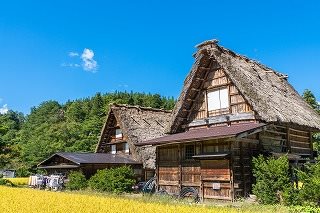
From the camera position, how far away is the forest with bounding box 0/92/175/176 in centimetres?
5144

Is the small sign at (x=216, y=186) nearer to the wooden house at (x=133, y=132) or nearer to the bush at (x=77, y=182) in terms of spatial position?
the bush at (x=77, y=182)

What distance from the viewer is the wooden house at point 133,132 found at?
2961 cm

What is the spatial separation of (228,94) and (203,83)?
2244 millimetres

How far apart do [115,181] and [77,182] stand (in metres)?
4.58

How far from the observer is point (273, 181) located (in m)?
14.5

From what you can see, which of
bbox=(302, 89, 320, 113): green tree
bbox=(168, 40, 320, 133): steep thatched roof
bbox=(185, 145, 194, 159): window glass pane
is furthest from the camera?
bbox=(302, 89, 320, 113): green tree

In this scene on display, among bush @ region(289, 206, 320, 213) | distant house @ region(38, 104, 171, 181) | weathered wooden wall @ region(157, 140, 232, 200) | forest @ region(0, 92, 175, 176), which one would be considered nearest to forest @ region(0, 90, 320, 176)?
forest @ region(0, 92, 175, 176)

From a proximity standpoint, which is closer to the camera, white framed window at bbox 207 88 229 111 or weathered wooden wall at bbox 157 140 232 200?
weathered wooden wall at bbox 157 140 232 200

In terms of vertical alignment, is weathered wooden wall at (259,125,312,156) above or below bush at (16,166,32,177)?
above

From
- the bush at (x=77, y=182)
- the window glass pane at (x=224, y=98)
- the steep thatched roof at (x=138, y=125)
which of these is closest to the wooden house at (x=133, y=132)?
the steep thatched roof at (x=138, y=125)

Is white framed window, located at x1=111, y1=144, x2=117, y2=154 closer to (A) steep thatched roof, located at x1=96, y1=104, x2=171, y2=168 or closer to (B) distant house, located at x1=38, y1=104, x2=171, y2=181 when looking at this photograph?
(B) distant house, located at x1=38, y1=104, x2=171, y2=181

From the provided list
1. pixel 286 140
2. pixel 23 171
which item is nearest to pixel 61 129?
pixel 23 171

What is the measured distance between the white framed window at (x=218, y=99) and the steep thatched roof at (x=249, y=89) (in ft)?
3.83

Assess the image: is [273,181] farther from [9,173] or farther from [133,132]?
[9,173]
